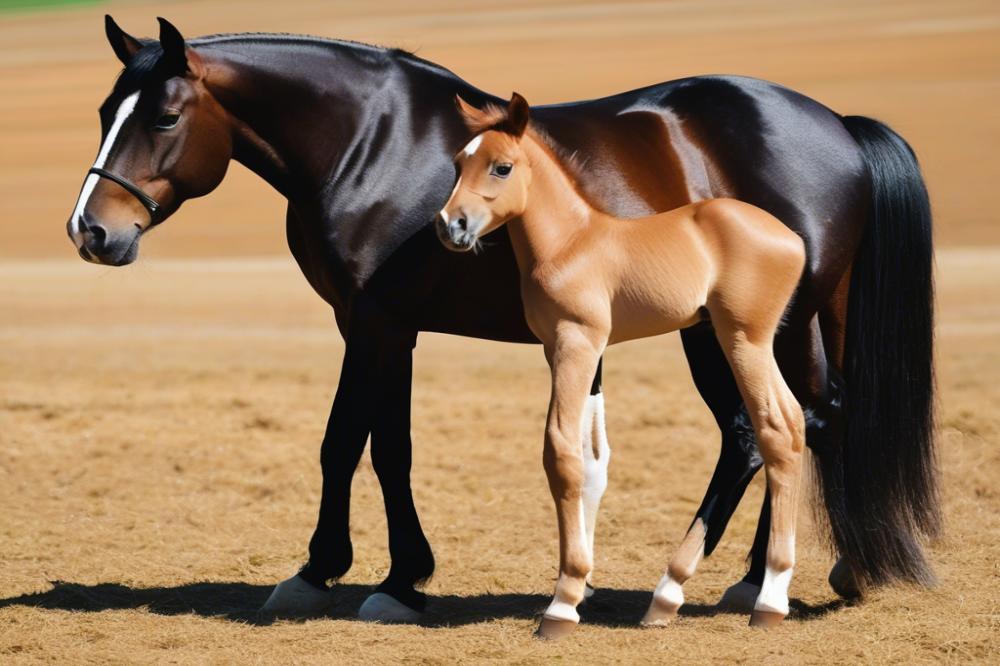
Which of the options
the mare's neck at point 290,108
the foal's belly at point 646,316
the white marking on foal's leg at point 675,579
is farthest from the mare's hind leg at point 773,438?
the mare's neck at point 290,108

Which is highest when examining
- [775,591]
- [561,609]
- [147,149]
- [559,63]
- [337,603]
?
[147,149]

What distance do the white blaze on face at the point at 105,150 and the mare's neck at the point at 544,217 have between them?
4.75 feet

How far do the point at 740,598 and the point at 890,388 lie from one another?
38.8 inches

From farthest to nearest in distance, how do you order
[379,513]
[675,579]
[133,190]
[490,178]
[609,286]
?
1. [379,513]
2. [133,190]
3. [675,579]
4. [609,286]
5. [490,178]

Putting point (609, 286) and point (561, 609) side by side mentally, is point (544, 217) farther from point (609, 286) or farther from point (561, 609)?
point (561, 609)

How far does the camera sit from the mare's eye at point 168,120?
4711mm

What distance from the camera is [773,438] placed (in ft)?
14.4

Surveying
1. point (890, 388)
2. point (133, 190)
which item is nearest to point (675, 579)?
point (890, 388)

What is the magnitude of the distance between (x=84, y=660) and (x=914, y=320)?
3254 mm

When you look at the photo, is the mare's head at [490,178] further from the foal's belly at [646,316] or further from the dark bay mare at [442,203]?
the dark bay mare at [442,203]

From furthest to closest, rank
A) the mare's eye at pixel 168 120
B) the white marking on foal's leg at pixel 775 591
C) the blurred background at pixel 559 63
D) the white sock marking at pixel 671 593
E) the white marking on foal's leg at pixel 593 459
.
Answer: the blurred background at pixel 559 63 → the white marking on foal's leg at pixel 593 459 → the mare's eye at pixel 168 120 → the white sock marking at pixel 671 593 → the white marking on foal's leg at pixel 775 591

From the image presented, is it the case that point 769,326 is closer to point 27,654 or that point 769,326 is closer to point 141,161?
point 141,161

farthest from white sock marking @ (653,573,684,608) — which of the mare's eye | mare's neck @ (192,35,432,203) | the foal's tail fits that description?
the mare's eye

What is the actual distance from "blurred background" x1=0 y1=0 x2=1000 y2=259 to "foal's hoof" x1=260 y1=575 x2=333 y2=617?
12814 mm
